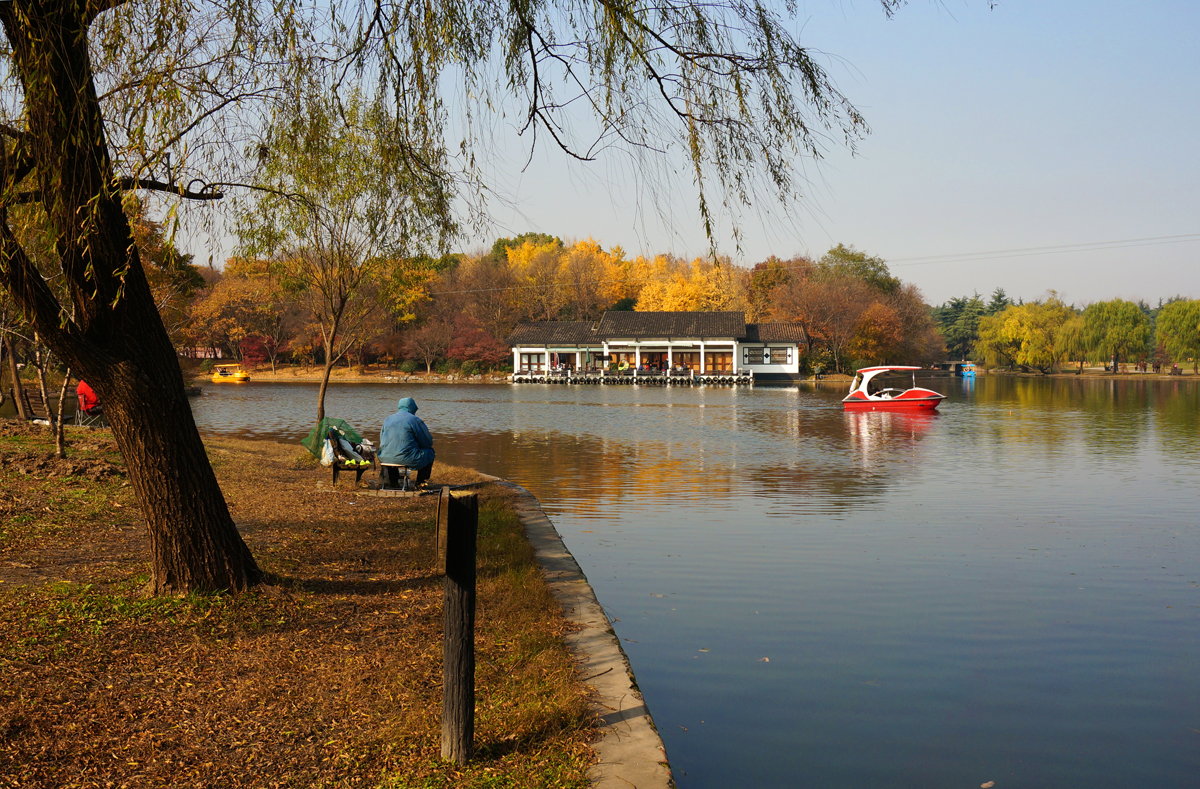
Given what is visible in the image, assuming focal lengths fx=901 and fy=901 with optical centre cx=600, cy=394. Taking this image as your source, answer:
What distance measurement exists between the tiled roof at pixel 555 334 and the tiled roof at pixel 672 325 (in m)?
1.24

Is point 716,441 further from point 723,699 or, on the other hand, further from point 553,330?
point 553,330

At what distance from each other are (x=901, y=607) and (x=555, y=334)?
215ft

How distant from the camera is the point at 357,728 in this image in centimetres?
420

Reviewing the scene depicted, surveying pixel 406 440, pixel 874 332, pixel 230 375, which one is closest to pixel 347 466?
pixel 406 440

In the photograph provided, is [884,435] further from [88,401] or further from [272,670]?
[272,670]

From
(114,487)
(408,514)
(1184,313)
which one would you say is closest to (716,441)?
(408,514)

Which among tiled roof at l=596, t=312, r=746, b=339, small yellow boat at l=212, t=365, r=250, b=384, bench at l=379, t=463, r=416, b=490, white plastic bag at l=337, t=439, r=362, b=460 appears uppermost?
tiled roof at l=596, t=312, r=746, b=339

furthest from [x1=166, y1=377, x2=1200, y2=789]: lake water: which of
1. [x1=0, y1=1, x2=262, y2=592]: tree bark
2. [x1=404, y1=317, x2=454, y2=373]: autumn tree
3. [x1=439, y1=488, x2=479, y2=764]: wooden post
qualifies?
[x1=404, y1=317, x2=454, y2=373]: autumn tree

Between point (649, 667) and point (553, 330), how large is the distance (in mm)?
67789

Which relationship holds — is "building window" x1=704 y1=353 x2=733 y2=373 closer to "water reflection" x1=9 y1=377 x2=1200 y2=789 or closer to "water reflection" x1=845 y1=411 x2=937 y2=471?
"water reflection" x1=845 y1=411 x2=937 y2=471

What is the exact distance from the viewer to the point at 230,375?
6875 cm

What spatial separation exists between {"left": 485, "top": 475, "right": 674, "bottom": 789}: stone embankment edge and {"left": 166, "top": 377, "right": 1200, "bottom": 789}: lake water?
1.40ft

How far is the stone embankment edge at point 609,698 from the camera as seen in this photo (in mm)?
3893

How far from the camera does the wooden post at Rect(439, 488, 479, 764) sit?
3877 millimetres
